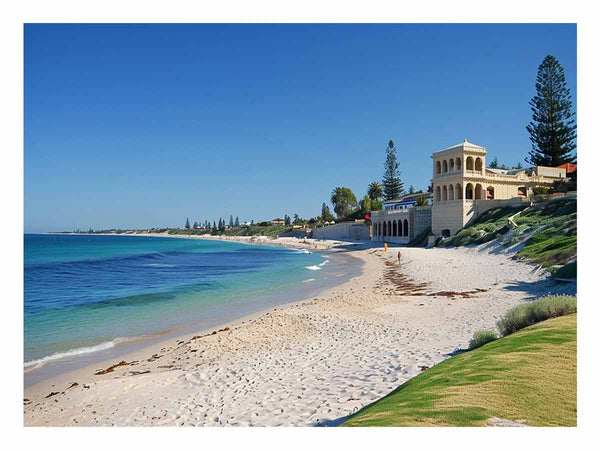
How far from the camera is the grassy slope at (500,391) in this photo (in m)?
2.69

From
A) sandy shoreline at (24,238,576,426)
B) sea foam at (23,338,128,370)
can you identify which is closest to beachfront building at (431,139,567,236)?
sandy shoreline at (24,238,576,426)

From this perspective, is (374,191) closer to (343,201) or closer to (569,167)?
(343,201)

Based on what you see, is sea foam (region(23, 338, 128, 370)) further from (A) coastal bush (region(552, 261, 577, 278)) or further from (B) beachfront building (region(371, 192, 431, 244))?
(B) beachfront building (region(371, 192, 431, 244))

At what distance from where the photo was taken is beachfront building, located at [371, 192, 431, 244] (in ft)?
119

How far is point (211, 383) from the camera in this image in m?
5.78

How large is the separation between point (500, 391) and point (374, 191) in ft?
228

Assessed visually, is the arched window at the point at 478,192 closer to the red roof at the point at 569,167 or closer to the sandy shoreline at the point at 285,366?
the red roof at the point at 569,167

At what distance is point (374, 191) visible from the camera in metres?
71.0

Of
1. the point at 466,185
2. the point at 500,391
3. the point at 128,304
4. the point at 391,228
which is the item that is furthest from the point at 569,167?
the point at 500,391

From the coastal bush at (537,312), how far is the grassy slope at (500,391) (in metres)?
1.04
